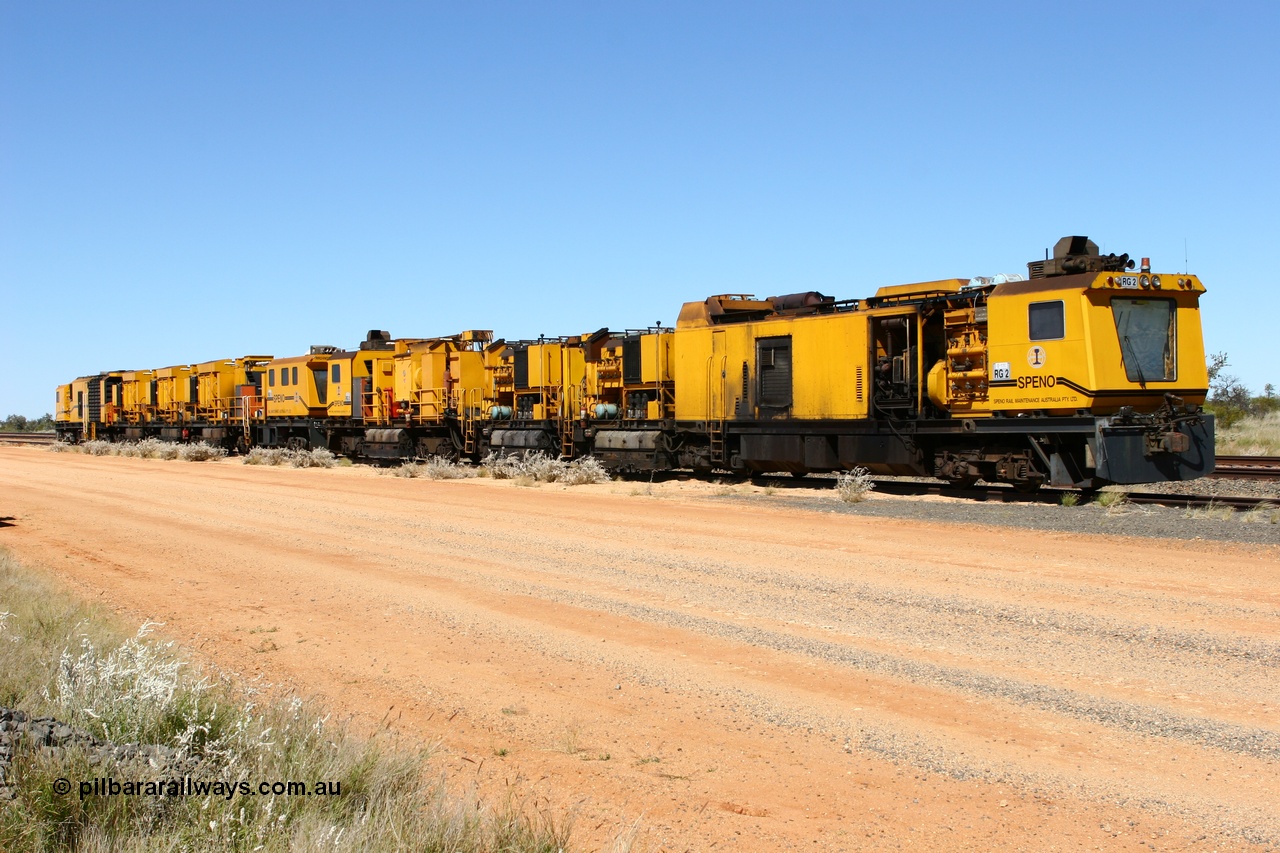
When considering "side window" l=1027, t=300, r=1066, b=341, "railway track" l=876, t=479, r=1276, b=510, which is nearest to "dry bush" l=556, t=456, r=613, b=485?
"railway track" l=876, t=479, r=1276, b=510

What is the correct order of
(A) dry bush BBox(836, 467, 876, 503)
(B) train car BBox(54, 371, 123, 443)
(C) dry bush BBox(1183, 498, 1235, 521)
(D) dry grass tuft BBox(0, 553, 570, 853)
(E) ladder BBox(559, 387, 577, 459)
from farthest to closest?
(B) train car BBox(54, 371, 123, 443)
(E) ladder BBox(559, 387, 577, 459)
(A) dry bush BBox(836, 467, 876, 503)
(C) dry bush BBox(1183, 498, 1235, 521)
(D) dry grass tuft BBox(0, 553, 570, 853)

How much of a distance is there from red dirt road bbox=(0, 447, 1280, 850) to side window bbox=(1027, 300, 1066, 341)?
13.2 feet

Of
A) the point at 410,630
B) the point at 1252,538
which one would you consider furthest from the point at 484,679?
the point at 1252,538

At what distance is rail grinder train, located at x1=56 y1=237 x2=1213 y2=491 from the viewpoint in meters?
17.2

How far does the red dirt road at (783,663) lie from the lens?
536cm

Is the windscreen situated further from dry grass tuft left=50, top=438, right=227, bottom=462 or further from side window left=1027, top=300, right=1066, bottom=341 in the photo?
dry grass tuft left=50, top=438, right=227, bottom=462

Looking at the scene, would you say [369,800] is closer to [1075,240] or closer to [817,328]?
[1075,240]

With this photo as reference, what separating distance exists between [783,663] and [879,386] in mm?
13116

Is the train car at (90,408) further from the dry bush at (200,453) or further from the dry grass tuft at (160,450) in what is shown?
the dry bush at (200,453)

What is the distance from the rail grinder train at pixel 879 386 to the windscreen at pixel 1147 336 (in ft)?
0.09

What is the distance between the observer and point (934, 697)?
277 inches

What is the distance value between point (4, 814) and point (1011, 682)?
18.9ft

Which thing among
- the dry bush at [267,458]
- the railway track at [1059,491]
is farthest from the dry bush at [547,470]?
the dry bush at [267,458]

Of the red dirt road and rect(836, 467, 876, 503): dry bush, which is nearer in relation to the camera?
the red dirt road
